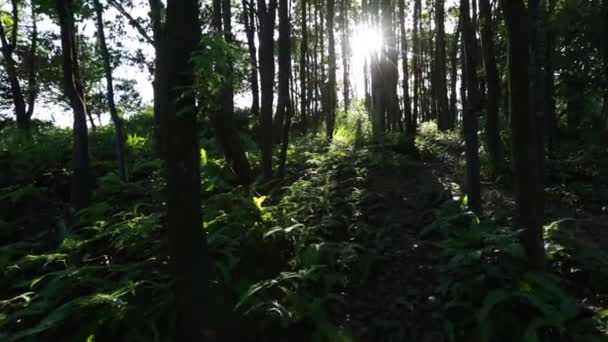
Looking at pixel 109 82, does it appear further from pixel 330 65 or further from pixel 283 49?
pixel 330 65

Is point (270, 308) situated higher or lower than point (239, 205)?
lower

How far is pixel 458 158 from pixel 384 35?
6.58 meters

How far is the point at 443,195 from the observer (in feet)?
25.2

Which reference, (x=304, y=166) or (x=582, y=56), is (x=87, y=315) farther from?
(x=582, y=56)

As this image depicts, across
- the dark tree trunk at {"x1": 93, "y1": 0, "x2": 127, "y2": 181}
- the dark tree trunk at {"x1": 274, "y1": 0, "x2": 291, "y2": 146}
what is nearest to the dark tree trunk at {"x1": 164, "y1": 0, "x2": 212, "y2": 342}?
the dark tree trunk at {"x1": 274, "y1": 0, "x2": 291, "y2": 146}

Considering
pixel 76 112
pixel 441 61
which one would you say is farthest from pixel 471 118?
pixel 441 61

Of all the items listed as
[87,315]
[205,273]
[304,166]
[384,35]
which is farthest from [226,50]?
[384,35]

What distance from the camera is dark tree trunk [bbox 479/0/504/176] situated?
29.8ft

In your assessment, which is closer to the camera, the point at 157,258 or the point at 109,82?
the point at 157,258

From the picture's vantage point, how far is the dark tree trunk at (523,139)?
4453 millimetres

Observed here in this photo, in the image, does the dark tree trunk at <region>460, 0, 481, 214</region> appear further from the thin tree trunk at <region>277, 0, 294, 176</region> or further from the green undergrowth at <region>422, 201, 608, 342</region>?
the thin tree trunk at <region>277, 0, 294, 176</region>

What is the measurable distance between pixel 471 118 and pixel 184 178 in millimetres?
5018

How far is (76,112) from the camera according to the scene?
7.44 m

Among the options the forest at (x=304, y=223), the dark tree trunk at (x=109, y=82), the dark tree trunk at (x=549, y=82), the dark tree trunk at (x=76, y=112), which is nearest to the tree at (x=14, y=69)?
the forest at (x=304, y=223)
